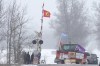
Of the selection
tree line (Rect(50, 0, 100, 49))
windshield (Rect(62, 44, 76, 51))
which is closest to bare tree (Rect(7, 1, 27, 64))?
windshield (Rect(62, 44, 76, 51))

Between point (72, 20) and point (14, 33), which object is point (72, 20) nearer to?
point (72, 20)

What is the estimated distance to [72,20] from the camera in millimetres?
83188

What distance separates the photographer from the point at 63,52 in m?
43.7

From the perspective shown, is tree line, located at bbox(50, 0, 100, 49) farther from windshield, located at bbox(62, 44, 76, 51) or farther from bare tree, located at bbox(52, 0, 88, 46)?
windshield, located at bbox(62, 44, 76, 51)

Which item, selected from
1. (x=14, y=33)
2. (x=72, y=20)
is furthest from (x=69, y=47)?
(x=72, y=20)

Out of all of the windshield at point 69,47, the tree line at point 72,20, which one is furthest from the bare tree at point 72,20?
the windshield at point 69,47

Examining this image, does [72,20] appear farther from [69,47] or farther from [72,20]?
[69,47]

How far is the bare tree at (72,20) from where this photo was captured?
272ft

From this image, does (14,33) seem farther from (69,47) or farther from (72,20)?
(72,20)

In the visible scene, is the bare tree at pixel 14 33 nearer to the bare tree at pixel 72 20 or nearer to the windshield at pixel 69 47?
the windshield at pixel 69 47

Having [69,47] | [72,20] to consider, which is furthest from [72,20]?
[69,47]

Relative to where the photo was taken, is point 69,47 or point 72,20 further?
point 72,20

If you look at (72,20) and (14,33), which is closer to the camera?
(14,33)

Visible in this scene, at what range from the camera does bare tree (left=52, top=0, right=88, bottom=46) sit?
272 feet
